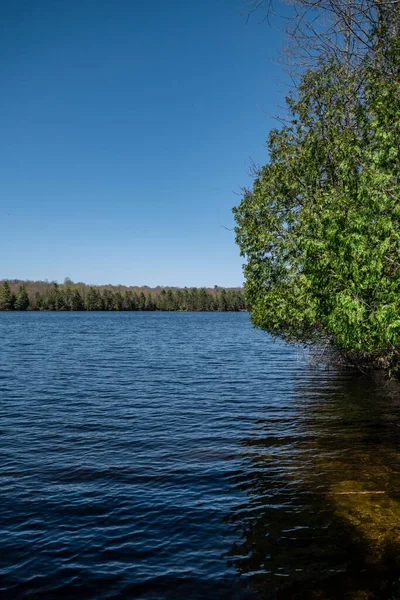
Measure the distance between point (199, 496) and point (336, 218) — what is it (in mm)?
8652

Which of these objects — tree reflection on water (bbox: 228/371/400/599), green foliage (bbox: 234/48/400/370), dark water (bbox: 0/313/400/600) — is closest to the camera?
tree reflection on water (bbox: 228/371/400/599)

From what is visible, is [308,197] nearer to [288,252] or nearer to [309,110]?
[288,252]

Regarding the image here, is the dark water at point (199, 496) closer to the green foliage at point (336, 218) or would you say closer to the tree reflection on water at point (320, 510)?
the tree reflection on water at point (320, 510)

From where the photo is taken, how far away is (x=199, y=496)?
44.1 feet

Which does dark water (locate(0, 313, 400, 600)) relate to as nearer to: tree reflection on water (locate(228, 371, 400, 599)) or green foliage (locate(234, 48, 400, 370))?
tree reflection on water (locate(228, 371, 400, 599))

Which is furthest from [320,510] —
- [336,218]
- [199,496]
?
[336,218]

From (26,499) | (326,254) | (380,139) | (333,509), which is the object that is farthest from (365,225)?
(26,499)

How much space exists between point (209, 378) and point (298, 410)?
13007mm

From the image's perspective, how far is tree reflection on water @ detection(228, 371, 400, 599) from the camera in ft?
30.5

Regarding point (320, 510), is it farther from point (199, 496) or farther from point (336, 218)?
point (336, 218)

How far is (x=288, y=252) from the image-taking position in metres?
22.8

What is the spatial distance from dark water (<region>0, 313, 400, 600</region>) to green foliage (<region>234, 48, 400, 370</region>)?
397 cm

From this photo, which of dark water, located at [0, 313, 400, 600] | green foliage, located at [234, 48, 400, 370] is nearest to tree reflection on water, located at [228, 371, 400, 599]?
dark water, located at [0, 313, 400, 600]

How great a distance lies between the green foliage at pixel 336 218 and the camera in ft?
42.4
